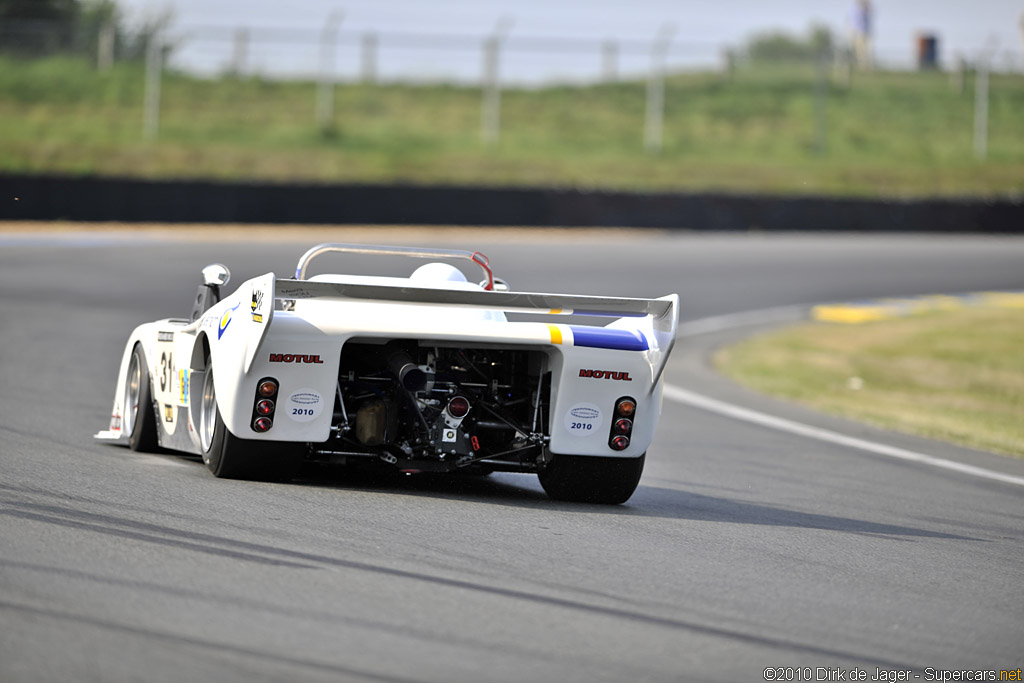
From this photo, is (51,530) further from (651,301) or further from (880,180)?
(880,180)

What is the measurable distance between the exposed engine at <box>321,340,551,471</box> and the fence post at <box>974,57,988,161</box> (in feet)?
121

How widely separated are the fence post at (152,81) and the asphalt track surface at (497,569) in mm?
25076

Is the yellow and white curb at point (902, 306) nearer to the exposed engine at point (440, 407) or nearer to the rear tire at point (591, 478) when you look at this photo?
the rear tire at point (591, 478)

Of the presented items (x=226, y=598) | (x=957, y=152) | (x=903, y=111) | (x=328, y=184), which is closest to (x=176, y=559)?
(x=226, y=598)

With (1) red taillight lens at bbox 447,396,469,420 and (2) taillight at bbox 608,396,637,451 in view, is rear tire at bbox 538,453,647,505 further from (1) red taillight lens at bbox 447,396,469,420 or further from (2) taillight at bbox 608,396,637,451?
(1) red taillight lens at bbox 447,396,469,420

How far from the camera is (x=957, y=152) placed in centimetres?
4409

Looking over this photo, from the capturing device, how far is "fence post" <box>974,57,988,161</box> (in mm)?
41125

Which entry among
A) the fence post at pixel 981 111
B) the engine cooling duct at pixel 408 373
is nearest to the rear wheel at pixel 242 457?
the engine cooling duct at pixel 408 373

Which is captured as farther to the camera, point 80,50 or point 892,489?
point 80,50

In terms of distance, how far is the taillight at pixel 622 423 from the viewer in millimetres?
7137

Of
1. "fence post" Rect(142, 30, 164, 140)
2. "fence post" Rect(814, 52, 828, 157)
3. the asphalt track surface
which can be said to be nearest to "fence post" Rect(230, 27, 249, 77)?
"fence post" Rect(142, 30, 164, 140)

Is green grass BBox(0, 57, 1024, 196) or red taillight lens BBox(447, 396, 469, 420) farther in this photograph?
green grass BBox(0, 57, 1024, 196)

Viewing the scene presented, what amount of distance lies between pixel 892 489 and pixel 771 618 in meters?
4.34

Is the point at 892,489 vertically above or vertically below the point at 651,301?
below
